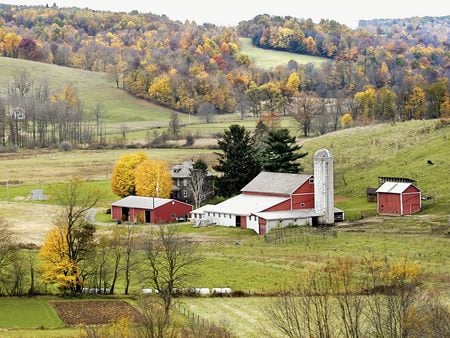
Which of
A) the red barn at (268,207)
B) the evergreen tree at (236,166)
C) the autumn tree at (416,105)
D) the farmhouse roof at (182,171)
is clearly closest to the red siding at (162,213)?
the red barn at (268,207)

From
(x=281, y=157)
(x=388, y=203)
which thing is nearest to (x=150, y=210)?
(x=281, y=157)

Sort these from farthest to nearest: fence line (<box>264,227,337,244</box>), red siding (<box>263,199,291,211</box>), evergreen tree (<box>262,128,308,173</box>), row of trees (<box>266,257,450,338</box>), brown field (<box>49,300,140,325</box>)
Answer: evergreen tree (<box>262,128,308,173</box>) < red siding (<box>263,199,291,211</box>) < fence line (<box>264,227,337,244</box>) < brown field (<box>49,300,140,325</box>) < row of trees (<box>266,257,450,338</box>)

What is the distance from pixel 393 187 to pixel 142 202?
2009cm

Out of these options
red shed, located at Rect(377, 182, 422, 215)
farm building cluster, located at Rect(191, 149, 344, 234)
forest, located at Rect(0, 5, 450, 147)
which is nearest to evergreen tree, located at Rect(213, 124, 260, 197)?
farm building cluster, located at Rect(191, 149, 344, 234)

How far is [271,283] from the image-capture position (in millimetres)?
45562

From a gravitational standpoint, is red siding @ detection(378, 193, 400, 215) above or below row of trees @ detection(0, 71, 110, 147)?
below

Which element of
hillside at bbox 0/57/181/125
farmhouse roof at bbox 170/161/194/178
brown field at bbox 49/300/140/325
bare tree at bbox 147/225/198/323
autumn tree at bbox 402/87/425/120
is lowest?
brown field at bbox 49/300/140/325

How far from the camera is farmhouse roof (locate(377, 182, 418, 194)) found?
6469 cm

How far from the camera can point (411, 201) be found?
64875 millimetres

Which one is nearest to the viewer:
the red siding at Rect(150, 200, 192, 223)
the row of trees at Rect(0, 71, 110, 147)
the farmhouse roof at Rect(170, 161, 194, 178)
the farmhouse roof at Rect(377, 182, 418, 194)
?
the farmhouse roof at Rect(377, 182, 418, 194)

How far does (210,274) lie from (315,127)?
73.3m

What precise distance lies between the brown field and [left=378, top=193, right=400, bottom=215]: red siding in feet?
93.5

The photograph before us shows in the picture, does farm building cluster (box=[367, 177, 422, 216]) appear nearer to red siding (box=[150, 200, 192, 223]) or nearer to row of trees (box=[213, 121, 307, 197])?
row of trees (box=[213, 121, 307, 197])

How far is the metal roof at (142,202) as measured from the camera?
71.4 metres
